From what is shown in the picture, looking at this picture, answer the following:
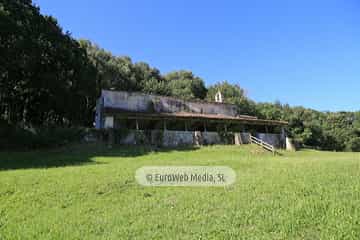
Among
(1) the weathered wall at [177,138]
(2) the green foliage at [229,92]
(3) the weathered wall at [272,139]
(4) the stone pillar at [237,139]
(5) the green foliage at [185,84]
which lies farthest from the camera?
(5) the green foliage at [185,84]

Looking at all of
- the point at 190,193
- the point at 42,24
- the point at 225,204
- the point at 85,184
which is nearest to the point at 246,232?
the point at 225,204

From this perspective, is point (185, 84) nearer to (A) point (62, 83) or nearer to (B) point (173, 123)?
(B) point (173, 123)

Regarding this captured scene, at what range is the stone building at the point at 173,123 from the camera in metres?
22.5

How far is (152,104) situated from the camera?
92.2ft

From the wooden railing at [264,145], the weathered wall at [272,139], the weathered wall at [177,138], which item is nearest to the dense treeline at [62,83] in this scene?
the weathered wall at [272,139]

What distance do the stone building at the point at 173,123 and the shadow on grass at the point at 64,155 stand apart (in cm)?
267

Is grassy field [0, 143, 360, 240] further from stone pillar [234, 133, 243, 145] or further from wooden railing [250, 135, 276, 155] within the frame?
stone pillar [234, 133, 243, 145]

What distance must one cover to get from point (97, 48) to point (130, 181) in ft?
134

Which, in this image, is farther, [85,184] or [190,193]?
[85,184]

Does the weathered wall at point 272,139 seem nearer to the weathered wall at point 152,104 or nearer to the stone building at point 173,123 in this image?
the stone building at point 173,123

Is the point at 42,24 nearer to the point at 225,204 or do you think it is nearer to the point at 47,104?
the point at 47,104

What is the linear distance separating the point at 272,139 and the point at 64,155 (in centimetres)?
1971

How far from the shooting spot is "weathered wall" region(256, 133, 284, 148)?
2748cm

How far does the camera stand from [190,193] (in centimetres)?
782
